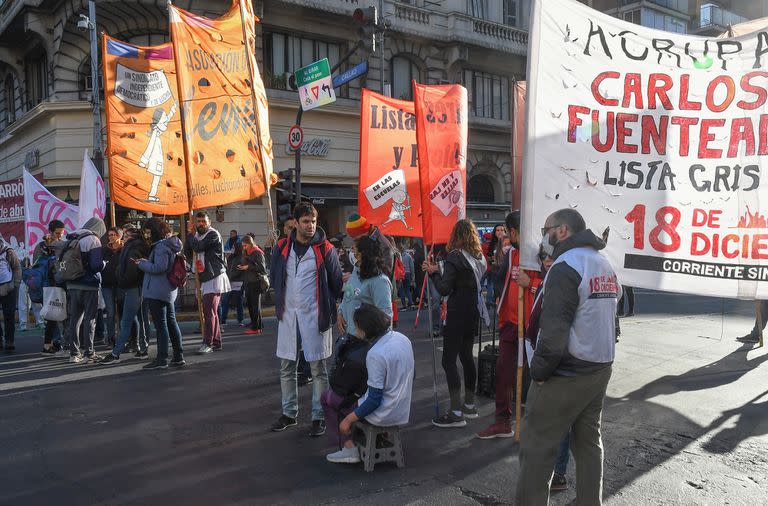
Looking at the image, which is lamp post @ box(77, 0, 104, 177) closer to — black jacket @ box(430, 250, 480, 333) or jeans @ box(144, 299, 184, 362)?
jeans @ box(144, 299, 184, 362)

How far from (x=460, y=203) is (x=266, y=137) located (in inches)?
131

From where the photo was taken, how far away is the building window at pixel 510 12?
2698 cm

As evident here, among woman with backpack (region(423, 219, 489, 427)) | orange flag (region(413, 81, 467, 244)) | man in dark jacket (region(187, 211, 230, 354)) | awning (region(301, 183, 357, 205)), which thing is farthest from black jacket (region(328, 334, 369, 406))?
awning (region(301, 183, 357, 205))

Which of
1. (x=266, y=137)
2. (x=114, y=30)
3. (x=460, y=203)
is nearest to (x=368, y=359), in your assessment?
(x=460, y=203)

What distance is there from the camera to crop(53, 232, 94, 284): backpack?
27.2 ft

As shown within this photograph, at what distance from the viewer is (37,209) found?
36.7 ft

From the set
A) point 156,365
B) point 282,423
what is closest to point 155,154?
point 156,365

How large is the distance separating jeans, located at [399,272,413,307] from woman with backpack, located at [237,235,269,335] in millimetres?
4589

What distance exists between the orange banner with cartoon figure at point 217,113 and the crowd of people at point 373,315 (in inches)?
30.0

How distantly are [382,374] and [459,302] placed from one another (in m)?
1.41

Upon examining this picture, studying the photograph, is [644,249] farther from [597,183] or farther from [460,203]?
[460,203]

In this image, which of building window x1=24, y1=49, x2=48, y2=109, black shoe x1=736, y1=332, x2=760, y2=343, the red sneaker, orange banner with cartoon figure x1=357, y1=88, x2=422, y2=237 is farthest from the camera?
building window x1=24, y1=49, x2=48, y2=109

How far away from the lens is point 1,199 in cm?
1261

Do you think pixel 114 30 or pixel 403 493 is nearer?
pixel 403 493
